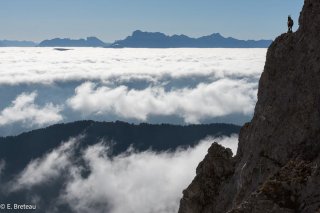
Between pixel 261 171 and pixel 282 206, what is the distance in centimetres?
1176

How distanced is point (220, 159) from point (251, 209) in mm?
25029

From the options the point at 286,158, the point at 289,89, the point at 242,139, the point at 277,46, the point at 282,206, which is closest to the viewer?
the point at 282,206

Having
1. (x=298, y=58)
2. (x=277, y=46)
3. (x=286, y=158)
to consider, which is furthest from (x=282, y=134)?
(x=277, y=46)

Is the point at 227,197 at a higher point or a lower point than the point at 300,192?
lower

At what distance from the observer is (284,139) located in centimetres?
4162

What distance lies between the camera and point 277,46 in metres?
47.9

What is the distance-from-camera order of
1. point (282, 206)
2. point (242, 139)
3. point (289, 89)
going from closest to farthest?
point (282, 206) < point (289, 89) < point (242, 139)

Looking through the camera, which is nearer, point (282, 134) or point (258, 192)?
point (258, 192)

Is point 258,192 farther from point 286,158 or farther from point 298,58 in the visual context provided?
point 298,58

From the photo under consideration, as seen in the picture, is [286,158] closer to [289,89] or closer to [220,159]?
→ [289,89]

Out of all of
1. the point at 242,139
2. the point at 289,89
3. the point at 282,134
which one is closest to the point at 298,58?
the point at 289,89

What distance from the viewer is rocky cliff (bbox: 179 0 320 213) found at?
104 ft

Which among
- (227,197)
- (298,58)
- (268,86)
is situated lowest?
(227,197)

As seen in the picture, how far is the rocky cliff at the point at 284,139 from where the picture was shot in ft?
104
